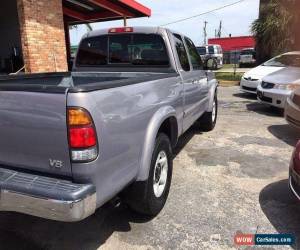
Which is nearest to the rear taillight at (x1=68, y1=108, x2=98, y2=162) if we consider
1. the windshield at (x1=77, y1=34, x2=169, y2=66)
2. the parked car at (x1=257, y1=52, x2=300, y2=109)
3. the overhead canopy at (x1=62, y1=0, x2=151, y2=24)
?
the windshield at (x1=77, y1=34, x2=169, y2=66)

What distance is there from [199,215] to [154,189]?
0.58 m

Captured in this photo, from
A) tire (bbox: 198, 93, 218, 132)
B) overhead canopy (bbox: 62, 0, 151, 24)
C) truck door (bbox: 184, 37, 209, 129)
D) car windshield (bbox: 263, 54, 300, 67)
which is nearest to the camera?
truck door (bbox: 184, 37, 209, 129)

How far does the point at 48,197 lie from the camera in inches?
90.4

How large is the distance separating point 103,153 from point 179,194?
1848 mm

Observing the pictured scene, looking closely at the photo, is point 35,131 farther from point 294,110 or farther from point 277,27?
point 277,27

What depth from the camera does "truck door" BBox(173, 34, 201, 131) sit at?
15.0ft

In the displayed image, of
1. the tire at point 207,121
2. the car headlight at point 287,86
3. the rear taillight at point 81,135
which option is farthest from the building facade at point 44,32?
the rear taillight at point 81,135

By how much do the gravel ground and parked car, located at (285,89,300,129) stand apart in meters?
0.56

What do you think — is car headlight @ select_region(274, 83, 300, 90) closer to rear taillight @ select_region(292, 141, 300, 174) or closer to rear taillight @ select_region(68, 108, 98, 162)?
rear taillight @ select_region(292, 141, 300, 174)

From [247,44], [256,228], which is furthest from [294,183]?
[247,44]

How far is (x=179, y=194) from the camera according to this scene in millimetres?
4066

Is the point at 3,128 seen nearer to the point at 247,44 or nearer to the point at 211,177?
the point at 211,177

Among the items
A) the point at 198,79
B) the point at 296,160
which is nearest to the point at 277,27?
the point at 198,79

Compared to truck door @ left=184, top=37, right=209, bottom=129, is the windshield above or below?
above
